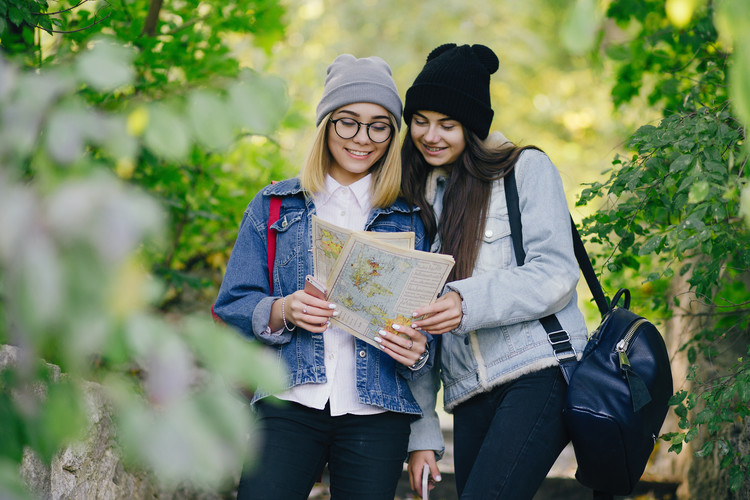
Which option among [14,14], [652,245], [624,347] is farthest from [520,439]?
[14,14]

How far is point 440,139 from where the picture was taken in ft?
7.82

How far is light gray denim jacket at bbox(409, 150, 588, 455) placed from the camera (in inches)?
83.0

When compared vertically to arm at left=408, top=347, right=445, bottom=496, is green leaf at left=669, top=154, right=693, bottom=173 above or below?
above

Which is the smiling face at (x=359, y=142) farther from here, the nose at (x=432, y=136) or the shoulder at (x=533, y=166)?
the shoulder at (x=533, y=166)

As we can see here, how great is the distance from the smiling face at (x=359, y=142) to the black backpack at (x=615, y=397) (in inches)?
31.8

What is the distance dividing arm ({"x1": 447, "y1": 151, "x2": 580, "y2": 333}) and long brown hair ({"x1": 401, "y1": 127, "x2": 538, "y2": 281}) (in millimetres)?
104

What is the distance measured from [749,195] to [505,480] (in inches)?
56.6

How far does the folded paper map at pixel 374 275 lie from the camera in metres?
2.00

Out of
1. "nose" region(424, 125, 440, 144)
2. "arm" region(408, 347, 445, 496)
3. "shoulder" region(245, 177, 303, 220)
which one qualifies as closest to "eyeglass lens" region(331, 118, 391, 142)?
"nose" region(424, 125, 440, 144)

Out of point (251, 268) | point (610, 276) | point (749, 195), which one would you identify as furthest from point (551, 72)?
point (749, 195)

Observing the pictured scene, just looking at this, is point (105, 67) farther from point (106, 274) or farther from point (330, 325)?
point (330, 325)

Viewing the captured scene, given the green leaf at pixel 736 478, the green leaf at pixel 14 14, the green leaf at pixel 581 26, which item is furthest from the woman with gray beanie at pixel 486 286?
the green leaf at pixel 581 26

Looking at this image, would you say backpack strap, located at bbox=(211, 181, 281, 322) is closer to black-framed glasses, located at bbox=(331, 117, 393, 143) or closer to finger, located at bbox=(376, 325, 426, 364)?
black-framed glasses, located at bbox=(331, 117, 393, 143)

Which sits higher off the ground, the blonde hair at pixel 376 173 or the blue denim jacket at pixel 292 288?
the blonde hair at pixel 376 173
